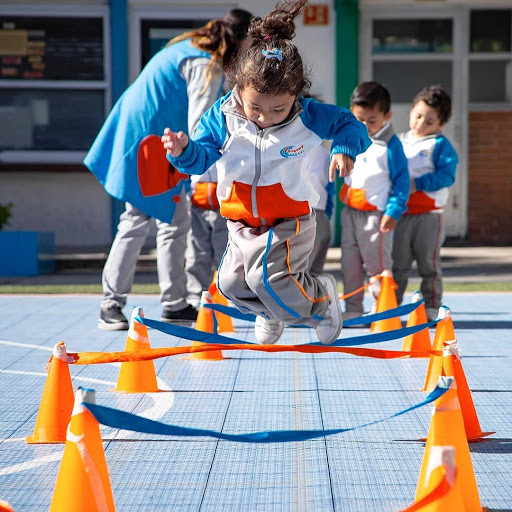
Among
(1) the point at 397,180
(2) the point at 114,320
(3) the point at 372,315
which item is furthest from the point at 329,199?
(3) the point at 372,315

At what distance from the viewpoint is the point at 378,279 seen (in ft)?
21.0

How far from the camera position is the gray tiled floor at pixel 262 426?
288 centimetres

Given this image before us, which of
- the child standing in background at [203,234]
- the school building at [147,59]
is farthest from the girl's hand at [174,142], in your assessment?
the school building at [147,59]

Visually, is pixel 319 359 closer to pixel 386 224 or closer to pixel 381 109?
pixel 386 224

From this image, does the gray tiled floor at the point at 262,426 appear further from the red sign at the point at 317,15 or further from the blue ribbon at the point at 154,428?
the red sign at the point at 317,15

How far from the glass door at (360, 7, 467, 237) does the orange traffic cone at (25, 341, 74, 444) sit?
41.0 ft

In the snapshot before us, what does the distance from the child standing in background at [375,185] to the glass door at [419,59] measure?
9114 mm

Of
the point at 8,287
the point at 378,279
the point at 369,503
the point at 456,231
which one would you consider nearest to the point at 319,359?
the point at 378,279

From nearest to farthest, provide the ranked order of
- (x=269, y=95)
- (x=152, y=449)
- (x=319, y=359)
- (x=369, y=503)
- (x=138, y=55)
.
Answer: (x=369, y=503) < (x=152, y=449) < (x=269, y=95) < (x=319, y=359) < (x=138, y=55)

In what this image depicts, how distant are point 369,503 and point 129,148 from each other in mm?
3788

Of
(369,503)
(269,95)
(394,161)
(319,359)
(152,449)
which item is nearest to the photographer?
(369,503)

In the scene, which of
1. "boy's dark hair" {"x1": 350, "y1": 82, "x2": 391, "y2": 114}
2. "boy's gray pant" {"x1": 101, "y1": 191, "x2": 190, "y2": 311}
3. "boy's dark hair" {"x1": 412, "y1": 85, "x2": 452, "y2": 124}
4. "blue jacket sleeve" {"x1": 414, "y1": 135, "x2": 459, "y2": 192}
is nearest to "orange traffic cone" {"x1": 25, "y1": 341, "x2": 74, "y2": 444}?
"boy's gray pant" {"x1": 101, "y1": 191, "x2": 190, "y2": 311}

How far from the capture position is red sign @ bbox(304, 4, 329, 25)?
48.3 ft

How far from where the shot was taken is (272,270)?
4.00 m
